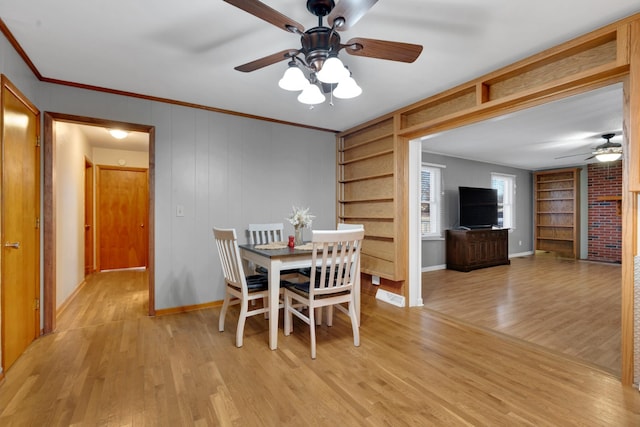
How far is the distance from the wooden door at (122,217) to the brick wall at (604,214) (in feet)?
32.7

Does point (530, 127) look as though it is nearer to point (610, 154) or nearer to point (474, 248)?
point (610, 154)

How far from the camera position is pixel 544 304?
12.4 feet

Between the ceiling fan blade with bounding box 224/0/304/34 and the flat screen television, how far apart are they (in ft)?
17.9

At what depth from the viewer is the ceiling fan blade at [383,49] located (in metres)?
1.69

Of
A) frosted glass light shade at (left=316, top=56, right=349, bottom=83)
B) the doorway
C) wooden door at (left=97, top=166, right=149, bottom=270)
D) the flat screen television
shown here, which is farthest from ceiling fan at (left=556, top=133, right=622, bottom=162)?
wooden door at (left=97, top=166, right=149, bottom=270)

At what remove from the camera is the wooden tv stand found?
589cm

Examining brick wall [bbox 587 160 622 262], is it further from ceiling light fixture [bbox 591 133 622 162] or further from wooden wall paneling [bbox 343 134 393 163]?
wooden wall paneling [bbox 343 134 393 163]

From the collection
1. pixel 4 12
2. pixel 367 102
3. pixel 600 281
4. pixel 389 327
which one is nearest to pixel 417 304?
pixel 389 327

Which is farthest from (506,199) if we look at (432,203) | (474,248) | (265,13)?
(265,13)

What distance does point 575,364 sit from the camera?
7.43 feet

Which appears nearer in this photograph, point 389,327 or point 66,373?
point 66,373

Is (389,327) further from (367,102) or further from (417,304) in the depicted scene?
(367,102)

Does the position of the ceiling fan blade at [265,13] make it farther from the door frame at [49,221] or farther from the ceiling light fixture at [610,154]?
the ceiling light fixture at [610,154]

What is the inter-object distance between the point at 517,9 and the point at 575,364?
250cm
